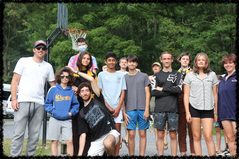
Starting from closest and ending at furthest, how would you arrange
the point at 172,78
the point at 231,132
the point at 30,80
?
1. the point at 231,132
2. the point at 30,80
3. the point at 172,78

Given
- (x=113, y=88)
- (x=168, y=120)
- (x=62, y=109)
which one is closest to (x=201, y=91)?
(x=168, y=120)

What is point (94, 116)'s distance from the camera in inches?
202

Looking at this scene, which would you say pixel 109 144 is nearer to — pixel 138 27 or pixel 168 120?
pixel 168 120

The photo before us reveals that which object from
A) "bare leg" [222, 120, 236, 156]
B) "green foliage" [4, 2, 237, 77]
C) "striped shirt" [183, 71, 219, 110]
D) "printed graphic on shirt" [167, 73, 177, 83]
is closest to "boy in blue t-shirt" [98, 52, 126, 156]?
"printed graphic on shirt" [167, 73, 177, 83]

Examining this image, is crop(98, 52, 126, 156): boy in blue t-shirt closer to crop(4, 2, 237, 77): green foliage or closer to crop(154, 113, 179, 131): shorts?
crop(154, 113, 179, 131): shorts

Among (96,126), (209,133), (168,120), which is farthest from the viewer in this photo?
(168,120)

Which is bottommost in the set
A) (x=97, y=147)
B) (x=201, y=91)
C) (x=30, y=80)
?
(x=97, y=147)

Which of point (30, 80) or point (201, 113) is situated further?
point (30, 80)

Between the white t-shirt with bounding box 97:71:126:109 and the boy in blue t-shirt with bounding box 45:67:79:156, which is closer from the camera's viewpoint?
the boy in blue t-shirt with bounding box 45:67:79:156

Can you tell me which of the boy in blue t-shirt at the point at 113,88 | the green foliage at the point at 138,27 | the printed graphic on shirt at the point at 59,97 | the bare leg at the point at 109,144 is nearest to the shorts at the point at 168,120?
the boy in blue t-shirt at the point at 113,88

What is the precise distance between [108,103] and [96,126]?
1.18m

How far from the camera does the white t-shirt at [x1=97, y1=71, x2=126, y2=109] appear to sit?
20.3 ft

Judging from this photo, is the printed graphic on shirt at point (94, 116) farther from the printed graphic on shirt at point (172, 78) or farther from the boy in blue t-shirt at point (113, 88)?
the printed graphic on shirt at point (172, 78)

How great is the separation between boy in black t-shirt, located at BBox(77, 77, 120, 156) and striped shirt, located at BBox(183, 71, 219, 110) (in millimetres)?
1635
